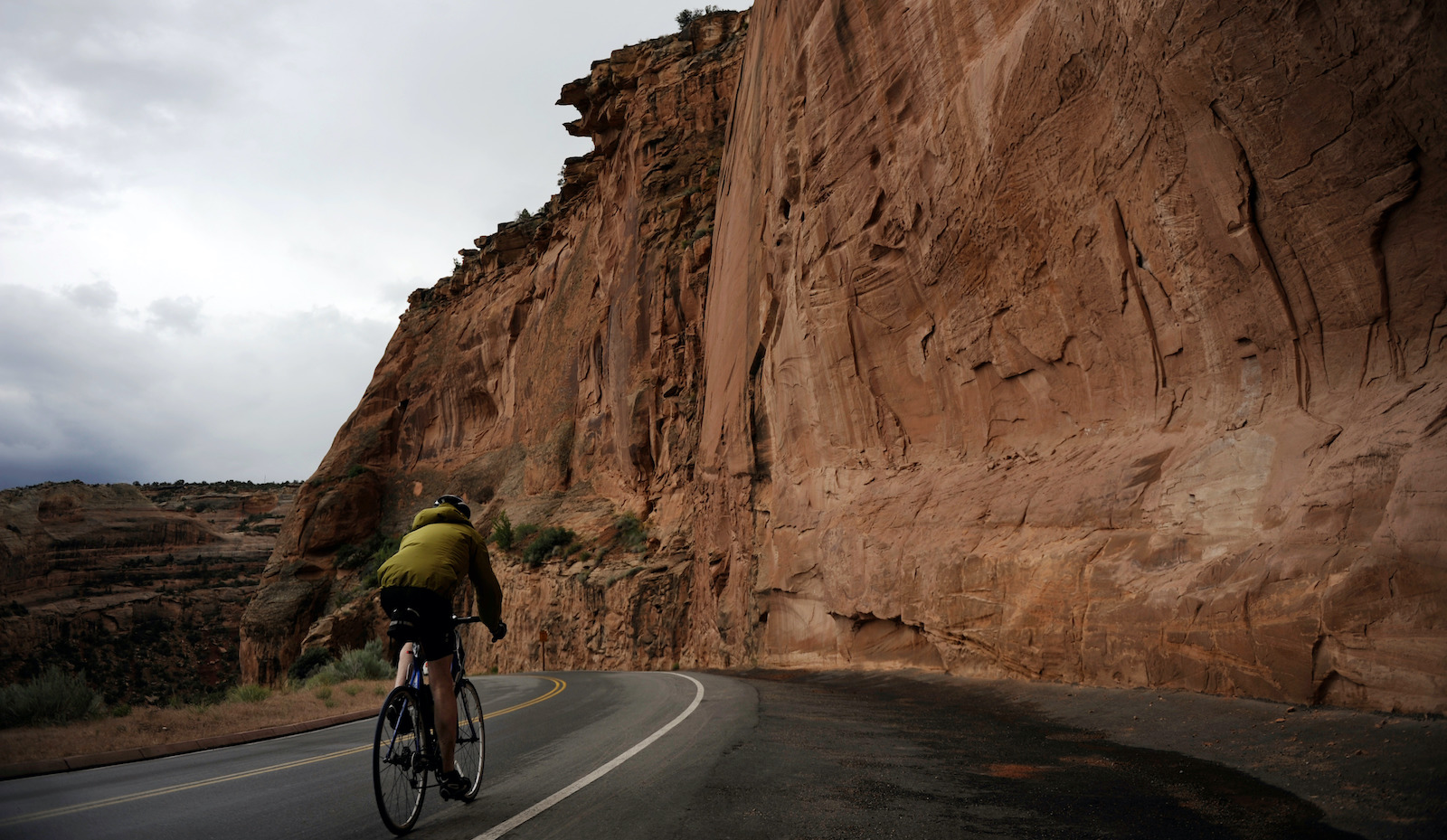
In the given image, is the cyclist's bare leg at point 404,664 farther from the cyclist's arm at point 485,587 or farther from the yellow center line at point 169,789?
the yellow center line at point 169,789

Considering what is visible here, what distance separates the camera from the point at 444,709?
14.4ft

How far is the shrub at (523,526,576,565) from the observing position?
3634 cm

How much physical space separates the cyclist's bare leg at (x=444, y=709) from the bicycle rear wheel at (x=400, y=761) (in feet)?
0.33

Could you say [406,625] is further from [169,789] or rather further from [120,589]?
[120,589]

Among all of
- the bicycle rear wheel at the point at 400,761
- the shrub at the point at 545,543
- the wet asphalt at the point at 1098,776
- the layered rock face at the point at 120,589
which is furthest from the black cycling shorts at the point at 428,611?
the layered rock face at the point at 120,589

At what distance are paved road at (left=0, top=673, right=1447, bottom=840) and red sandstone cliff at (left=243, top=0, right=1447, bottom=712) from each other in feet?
4.72

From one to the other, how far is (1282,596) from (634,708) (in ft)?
23.6

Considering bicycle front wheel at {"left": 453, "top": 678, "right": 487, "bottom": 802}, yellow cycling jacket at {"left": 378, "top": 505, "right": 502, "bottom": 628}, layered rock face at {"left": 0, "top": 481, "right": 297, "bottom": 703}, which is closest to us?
yellow cycling jacket at {"left": 378, "top": 505, "right": 502, "bottom": 628}

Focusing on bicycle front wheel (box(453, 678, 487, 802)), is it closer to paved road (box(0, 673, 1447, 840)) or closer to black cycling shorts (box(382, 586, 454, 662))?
paved road (box(0, 673, 1447, 840))

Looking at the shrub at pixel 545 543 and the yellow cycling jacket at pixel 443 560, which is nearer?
the yellow cycling jacket at pixel 443 560

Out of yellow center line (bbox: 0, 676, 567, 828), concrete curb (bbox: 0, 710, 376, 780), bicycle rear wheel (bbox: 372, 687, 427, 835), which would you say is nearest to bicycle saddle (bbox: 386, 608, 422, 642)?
bicycle rear wheel (bbox: 372, 687, 427, 835)

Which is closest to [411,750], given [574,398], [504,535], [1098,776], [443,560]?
[443,560]

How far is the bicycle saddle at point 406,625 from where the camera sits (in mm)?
4301

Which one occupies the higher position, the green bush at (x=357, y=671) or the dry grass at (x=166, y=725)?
the dry grass at (x=166, y=725)
